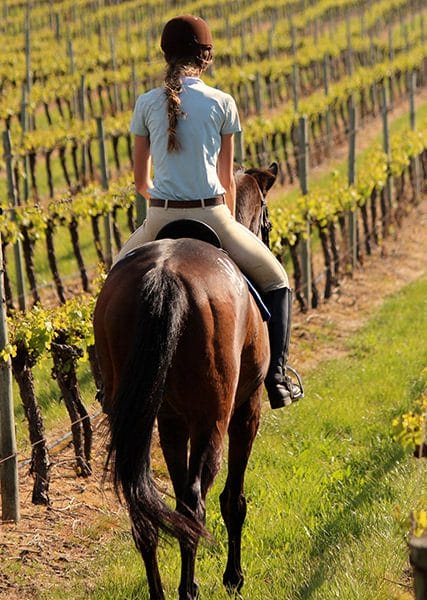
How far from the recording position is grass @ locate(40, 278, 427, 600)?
586 cm

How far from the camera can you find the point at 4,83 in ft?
112

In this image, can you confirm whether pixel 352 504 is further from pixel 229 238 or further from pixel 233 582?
pixel 229 238

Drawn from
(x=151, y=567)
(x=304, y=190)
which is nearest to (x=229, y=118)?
(x=151, y=567)

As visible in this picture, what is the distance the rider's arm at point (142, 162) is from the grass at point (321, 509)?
83.4 inches

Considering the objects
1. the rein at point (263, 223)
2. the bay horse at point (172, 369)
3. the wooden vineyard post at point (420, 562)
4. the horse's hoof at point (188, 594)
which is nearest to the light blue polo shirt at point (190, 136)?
the bay horse at point (172, 369)

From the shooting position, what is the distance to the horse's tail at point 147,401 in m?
5.00

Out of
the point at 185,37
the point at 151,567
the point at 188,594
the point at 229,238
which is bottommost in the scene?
the point at 188,594

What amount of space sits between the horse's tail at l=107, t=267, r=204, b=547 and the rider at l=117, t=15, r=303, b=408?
0.86m

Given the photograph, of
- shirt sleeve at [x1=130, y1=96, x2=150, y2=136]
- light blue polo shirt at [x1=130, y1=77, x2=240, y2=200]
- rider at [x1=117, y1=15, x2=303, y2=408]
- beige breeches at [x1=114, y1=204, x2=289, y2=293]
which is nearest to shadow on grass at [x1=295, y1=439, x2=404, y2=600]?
beige breeches at [x1=114, y1=204, x2=289, y2=293]

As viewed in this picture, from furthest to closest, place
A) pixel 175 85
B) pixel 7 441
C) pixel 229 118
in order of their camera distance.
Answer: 1. pixel 7 441
2. pixel 229 118
3. pixel 175 85

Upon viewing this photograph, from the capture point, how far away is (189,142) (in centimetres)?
579

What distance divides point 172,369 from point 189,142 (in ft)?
4.28

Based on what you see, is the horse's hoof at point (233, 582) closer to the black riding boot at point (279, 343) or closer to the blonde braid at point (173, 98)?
the black riding boot at point (279, 343)

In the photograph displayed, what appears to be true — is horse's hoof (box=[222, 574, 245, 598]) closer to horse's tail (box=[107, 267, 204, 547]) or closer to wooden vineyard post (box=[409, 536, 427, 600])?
horse's tail (box=[107, 267, 204, 547])
